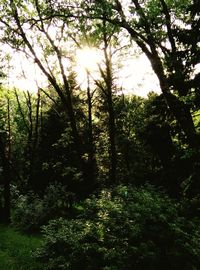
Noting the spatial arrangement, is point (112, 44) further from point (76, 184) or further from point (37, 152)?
point (37, 152)

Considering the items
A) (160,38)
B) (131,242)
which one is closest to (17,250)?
(131,242)

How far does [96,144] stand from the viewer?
41938mm

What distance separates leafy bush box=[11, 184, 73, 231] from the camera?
21.2 metres

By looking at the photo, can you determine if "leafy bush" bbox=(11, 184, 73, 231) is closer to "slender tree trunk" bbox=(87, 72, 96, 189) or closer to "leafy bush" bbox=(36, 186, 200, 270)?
"slender tree trunk" bbox=(87, 72, 96, 189)

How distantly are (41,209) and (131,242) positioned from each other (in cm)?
1205

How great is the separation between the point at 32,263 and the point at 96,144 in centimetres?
2916

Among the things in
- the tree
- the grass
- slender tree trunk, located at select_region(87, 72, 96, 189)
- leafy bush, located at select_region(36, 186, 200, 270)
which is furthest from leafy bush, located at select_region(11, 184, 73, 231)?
the tree

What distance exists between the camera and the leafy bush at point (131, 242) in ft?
32.6

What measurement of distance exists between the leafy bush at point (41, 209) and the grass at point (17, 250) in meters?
0.81

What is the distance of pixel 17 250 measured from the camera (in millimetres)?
15617

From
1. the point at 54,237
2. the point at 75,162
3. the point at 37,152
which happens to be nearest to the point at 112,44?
the point at 75,162

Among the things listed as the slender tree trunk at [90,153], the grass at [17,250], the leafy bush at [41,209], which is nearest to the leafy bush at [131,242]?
the grass at [17,250]

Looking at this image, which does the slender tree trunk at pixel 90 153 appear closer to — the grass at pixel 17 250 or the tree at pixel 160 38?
the grass at pixel 17 250

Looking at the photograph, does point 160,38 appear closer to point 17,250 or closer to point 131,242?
point 131,242
